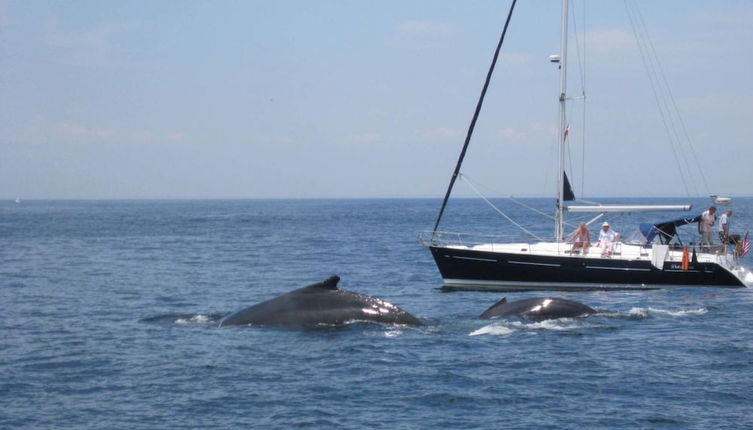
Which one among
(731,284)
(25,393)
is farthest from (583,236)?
(25,393)

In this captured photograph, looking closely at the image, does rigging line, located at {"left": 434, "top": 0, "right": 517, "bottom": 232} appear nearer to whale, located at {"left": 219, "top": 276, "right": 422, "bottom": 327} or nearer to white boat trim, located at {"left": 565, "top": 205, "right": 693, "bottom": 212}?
white boat trim, located at {"left": 565, "top": 205, "right": 693, "bottom": 212}

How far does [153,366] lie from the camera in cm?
2062

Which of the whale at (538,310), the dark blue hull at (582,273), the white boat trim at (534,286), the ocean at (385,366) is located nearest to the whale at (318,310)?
the ocean at (385,366)

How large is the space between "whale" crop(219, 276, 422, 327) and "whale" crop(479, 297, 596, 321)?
3.25 meters

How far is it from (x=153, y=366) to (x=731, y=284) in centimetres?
2376

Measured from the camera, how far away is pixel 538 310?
2600cm

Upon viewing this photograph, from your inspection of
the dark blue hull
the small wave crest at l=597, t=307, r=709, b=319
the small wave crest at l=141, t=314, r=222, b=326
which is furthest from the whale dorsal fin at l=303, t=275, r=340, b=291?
the dark blue hull

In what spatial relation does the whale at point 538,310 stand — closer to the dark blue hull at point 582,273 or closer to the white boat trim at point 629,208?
the dark blue hull at point 582,273

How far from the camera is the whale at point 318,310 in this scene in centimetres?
2377

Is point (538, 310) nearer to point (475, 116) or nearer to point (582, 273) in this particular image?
point (582, 273)

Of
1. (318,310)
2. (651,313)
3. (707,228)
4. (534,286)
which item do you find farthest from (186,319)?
(707,228)

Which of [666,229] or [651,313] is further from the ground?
[666,229]

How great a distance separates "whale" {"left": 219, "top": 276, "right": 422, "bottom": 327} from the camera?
23.8 m

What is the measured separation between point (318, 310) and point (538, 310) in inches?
252
